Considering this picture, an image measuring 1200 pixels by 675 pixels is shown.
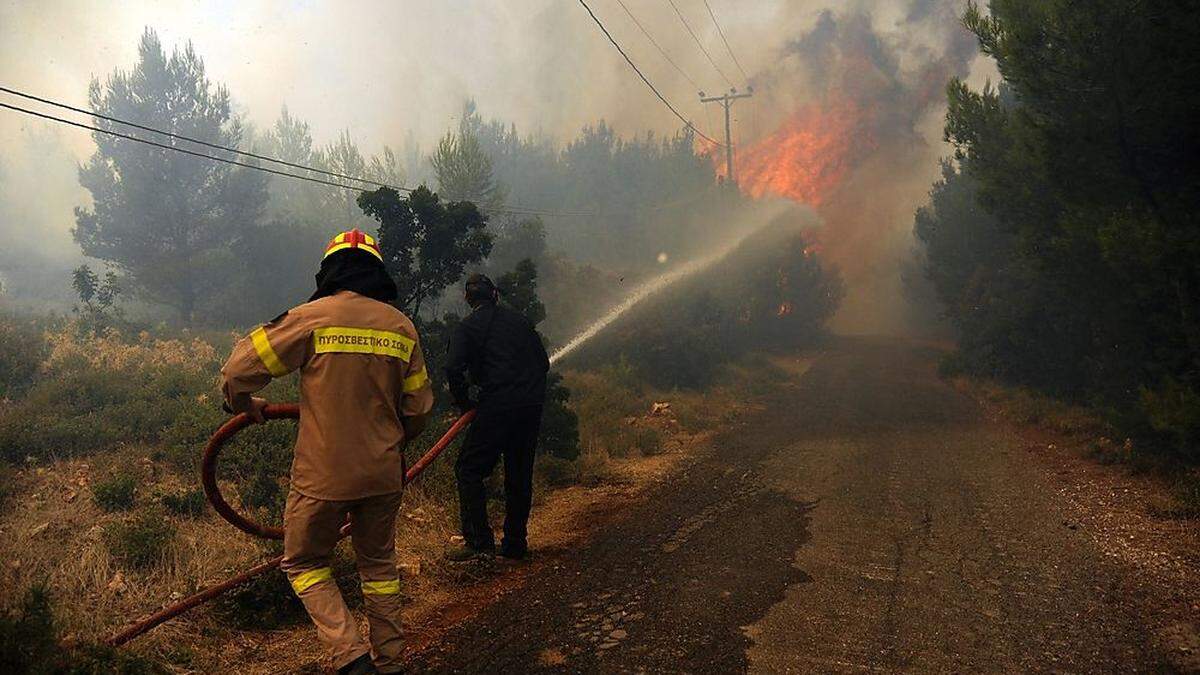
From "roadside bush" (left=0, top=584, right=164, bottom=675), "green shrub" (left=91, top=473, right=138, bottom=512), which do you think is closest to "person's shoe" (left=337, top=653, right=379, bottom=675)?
"roadside bush" (left=0, top=584, right=164, bottom=675)

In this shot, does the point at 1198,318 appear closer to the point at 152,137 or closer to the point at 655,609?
the point at 655,609

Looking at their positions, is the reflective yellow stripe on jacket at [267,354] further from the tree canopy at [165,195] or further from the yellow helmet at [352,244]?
the tree canopy at [165,195]

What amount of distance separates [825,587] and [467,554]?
2614 mm

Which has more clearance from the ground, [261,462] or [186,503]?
[261,462]

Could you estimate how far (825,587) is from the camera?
15.9ft

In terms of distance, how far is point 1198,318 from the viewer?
25.9 ft

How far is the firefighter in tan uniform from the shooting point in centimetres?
319

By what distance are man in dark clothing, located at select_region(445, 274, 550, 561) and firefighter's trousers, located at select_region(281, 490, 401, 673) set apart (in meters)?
1.73

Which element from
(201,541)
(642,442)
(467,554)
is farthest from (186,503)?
(642,442)

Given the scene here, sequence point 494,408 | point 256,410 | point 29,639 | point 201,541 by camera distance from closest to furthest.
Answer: point 29,639
point 256,410
point 494,408
point 201,541

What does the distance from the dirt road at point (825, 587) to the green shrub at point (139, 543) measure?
2431 millimetres

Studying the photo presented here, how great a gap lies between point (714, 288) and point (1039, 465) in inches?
788

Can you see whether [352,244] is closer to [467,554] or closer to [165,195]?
[467,554]

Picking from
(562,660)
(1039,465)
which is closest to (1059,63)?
(1039,465)
